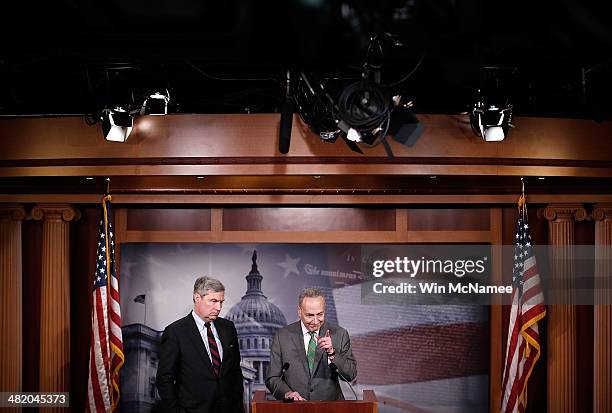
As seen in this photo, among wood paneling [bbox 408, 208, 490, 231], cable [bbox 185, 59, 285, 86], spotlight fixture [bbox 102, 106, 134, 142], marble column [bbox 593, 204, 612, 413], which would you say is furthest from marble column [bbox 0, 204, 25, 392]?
marble column [bbox 593, 204, 612, 413]

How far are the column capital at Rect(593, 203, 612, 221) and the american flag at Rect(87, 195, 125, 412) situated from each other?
4.00 metres

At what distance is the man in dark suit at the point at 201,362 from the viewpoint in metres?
4.98

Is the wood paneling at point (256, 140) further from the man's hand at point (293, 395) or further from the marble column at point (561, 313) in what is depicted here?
the man's hand at point (293, 395)

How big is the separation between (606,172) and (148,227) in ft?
12.6

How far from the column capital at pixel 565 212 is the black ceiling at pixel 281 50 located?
2.54 feet

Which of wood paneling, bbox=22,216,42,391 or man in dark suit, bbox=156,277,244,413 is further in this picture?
wood paneling, bbox=22,216,42,391

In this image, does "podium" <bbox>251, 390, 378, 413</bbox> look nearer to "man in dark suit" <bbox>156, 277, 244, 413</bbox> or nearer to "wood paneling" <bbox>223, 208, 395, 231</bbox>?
"man in dark suit" <bbox>156, 277, 244, 413</bbox>

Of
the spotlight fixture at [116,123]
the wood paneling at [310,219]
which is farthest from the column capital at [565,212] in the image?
the spotlight fixture at [116,123]

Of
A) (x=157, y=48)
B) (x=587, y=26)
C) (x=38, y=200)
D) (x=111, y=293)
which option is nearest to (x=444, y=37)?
(x=587, y=26)

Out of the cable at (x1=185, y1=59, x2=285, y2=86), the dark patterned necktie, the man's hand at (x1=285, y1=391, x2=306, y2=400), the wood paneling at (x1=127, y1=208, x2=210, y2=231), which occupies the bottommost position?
the man's hand at (x1=285, y1=391, x2=306, y2=400)

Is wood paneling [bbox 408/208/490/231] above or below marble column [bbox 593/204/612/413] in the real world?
above

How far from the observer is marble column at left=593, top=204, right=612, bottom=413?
19.0 feet

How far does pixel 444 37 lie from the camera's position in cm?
278

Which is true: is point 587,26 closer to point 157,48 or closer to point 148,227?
point 157,48
